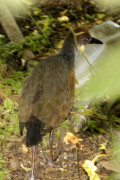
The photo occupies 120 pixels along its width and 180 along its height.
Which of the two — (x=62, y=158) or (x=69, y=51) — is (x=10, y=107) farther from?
(x=69, y=51)

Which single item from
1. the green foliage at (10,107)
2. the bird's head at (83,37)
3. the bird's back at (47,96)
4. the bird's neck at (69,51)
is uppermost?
the bird's head at (83,37)

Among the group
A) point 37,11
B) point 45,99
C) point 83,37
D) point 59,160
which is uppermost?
point 37,11

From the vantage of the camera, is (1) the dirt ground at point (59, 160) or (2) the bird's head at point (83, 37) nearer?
(1) the dirt ground at point (59, 160)

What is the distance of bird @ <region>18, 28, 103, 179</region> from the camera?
222 cm

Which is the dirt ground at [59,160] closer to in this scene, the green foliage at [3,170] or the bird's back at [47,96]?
the green foliage at [3,170]

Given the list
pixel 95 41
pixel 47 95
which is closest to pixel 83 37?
pixel 95 41

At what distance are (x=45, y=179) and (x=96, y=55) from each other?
173 centimetres

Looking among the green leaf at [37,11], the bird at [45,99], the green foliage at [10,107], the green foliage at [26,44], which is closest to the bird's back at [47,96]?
the bird at [45,99]

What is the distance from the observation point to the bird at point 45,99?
7.27ft

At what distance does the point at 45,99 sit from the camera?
2266 millimetres

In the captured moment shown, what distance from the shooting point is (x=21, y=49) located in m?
4.32

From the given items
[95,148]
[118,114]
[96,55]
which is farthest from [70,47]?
[95,148]

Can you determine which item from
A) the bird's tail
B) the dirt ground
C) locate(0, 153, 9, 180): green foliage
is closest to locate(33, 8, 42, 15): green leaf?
the dirt ground

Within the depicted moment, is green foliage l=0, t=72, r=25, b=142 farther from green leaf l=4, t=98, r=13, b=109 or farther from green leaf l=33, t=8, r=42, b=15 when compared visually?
green leaf l=33, t=8, r=42, b=15
